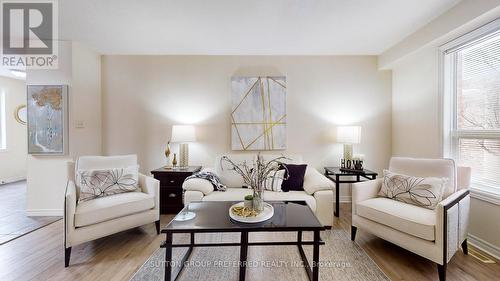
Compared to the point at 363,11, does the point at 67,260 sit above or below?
below

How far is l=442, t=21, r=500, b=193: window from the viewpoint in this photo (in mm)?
2117

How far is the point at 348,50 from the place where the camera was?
332 cm

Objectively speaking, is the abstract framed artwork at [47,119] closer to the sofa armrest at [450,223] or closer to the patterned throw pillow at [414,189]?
the patterned throw pillow at [414,189]

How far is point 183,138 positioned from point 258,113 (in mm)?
1224

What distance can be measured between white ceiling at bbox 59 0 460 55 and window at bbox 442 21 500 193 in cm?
52

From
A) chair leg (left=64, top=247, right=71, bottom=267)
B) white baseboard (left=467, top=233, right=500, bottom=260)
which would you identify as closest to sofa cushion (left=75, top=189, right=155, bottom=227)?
chair leg (left=64, top=247, right=71, bottom=267)

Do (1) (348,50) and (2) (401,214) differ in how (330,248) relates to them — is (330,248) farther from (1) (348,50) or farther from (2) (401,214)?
(1) (348,50)

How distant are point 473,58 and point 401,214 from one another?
191 cm

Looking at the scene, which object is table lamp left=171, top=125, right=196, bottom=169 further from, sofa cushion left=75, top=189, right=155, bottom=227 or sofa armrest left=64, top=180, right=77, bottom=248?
sofa armrest left=64, top=180, right=77, bottom=248

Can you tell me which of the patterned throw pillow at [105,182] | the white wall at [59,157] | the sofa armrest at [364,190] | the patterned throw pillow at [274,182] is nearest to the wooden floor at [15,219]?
the white wall at [59,157]

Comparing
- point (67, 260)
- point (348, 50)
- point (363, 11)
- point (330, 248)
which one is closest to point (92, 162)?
point (67, 260)

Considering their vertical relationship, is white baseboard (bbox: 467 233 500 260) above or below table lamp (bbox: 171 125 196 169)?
below

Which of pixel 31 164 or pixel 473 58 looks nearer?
pixel 473 58

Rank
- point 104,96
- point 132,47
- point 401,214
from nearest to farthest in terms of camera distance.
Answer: point 401,214 < point 132,47 < point 104,96
